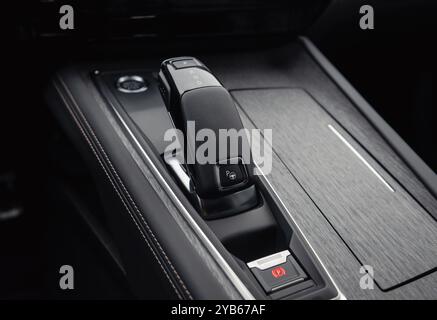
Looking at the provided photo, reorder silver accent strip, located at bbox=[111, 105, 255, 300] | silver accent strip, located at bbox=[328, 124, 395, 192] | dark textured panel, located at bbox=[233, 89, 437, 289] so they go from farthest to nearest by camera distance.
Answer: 1. silver accent strip, located at bbox=[328, 124, 395, 192]
2. dark textured panel, located at bbox=[233, 89, 437, 289]
3. silver accent strip, located at bbox=[111, 105, 255, 300]

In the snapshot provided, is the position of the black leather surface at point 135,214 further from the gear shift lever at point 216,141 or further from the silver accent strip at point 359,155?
the silver accent strip at point 359,155

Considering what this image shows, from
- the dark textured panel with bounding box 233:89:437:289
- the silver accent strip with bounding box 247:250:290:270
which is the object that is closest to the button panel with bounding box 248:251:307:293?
the silver accent strip with bounding box 247:250:290:270

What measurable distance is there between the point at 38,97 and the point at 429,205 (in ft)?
2.80

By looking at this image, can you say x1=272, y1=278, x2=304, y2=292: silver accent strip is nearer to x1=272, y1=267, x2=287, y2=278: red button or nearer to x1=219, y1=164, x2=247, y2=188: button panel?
x1=272, y1=267, x2=287, y2=278: red button

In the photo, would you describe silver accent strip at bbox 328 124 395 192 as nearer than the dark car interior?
No

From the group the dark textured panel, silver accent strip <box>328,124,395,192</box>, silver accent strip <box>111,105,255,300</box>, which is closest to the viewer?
silver accent strip <box>111,105,255,300</box>

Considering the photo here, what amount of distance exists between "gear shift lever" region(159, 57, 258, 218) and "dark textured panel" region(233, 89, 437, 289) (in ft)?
0.52

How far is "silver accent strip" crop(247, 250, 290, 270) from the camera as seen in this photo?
1.89ft

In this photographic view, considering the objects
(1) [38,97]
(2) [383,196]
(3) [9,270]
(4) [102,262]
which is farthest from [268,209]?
(3) [9,270]

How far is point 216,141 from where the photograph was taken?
581 millimetres

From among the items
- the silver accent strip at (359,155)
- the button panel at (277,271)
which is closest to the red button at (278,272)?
the button panel at (277,271)

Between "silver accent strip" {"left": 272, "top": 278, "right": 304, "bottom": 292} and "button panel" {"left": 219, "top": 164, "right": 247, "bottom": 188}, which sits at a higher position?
"button panel" {"left": 219, "top": 164, "right": 247, "bottom": 188}

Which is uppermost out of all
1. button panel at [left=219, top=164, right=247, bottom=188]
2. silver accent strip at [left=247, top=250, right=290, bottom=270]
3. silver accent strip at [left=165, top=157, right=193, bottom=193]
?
button panel at [left=219, top=164, right=247, bottom=188]
